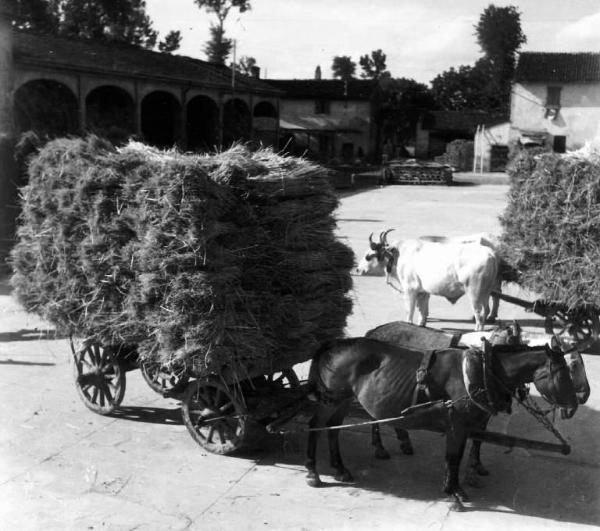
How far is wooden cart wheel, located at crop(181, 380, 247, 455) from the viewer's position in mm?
7422

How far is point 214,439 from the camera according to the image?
788cm

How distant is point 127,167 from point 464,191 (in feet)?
119

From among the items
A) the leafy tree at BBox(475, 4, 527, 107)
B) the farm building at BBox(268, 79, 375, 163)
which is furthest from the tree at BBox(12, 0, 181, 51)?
the leafy tree at BBox(475, 4, 527, 107)

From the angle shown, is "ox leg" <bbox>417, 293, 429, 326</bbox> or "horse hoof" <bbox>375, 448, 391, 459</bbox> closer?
"horse hoof" <bbox>375, 448, 391, 459</bbox>

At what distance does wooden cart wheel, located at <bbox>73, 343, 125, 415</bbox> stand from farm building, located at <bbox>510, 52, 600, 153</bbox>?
4837 centimetres

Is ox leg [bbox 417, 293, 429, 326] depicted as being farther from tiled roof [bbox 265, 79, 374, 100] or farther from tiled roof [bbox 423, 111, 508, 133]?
tiled roof [bbox 423, 111, 508, 133]

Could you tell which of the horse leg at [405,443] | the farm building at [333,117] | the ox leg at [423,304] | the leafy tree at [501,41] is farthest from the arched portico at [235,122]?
the horse leg at [405,443]

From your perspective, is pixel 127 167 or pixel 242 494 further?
pixel 127 167

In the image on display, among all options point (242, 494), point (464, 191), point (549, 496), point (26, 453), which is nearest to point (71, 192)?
point (26, 453)

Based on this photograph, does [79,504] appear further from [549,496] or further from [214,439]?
[549,496]

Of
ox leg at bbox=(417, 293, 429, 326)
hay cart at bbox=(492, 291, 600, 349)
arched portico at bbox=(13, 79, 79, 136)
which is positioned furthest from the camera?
arched portico at bbox=(13, 79, 79, 136)

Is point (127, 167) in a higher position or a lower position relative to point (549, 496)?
higher

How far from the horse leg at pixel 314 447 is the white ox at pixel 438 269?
515 cm

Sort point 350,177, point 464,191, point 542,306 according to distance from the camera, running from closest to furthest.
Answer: point 542,306
point 464,191
point 350,177
